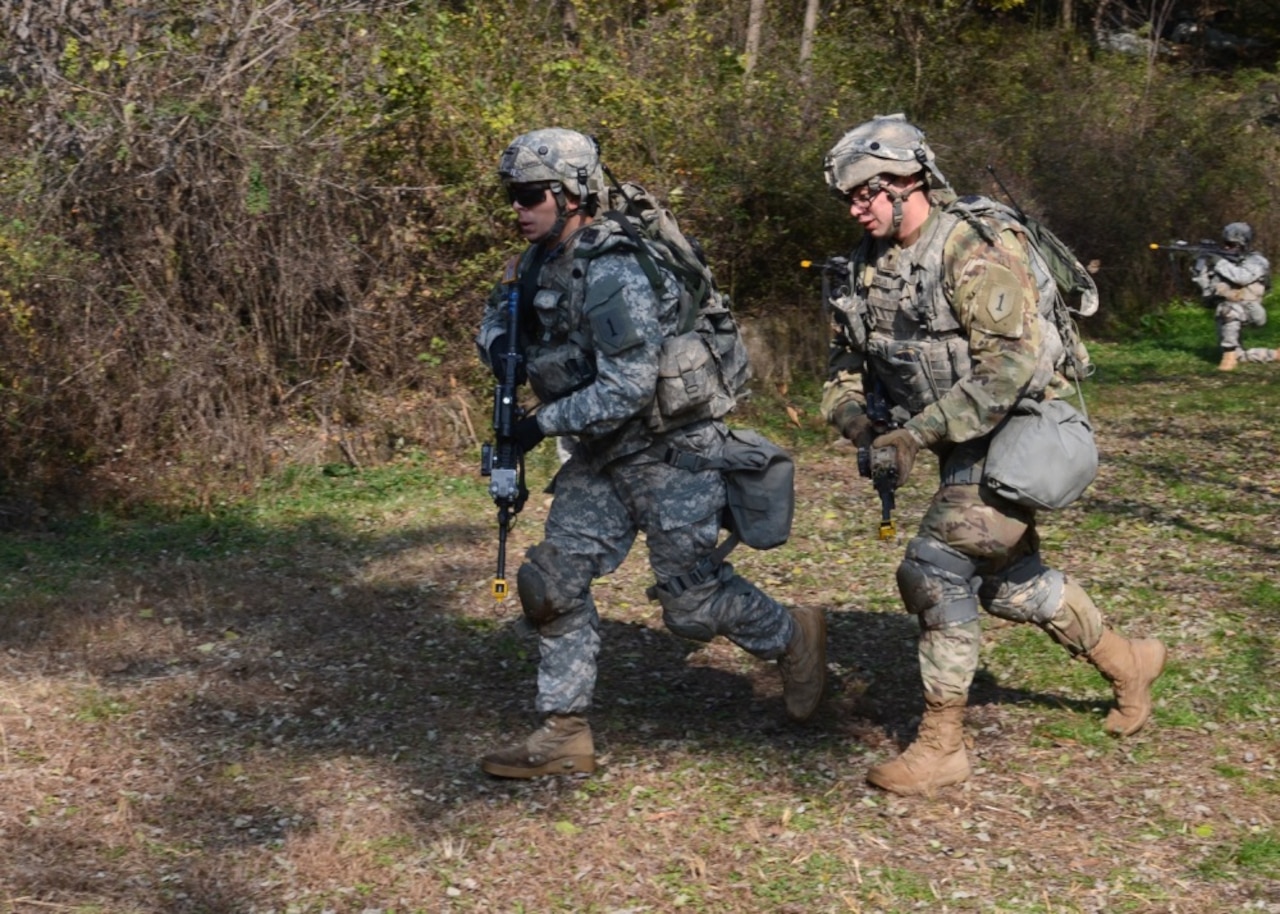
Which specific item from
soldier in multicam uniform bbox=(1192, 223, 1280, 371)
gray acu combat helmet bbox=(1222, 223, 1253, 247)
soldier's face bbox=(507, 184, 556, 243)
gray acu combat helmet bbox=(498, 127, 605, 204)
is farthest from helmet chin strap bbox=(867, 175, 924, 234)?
gray acu combat helmet bbox=(1222, 223, 1253, 247)

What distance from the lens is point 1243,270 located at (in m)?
13.3

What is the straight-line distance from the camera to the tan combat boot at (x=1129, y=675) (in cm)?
521

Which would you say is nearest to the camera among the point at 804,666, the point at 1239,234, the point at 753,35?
the point at 804,666

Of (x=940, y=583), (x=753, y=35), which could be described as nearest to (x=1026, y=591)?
(x=940, y=583)

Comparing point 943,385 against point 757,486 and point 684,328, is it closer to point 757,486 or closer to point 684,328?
point 757,486

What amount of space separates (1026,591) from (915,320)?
3.16ft

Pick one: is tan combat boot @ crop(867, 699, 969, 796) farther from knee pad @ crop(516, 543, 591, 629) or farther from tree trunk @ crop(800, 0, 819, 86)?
tree trunk @ crop(800, 0, 819, 86)

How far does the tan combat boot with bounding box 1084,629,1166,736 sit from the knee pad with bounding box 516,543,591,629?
1682mm

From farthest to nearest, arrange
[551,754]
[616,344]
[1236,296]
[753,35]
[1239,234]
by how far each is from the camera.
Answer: [1239,234] → [1236,296] → [753,35] → [551,754] → [616,344]

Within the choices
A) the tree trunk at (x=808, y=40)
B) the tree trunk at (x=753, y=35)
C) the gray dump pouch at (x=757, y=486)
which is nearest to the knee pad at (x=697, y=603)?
the gray dump pouch at (x=757, y=486)

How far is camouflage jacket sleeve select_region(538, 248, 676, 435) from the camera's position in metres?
4.68

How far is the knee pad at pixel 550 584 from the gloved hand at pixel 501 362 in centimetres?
54

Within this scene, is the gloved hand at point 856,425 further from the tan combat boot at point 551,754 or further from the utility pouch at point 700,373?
the tan combat boot at point 551,754

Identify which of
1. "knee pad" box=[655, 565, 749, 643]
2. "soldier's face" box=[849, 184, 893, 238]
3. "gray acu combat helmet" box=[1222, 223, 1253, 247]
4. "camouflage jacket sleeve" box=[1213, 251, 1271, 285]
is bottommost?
"knee pad" box=[655, 565, 749, 643]
